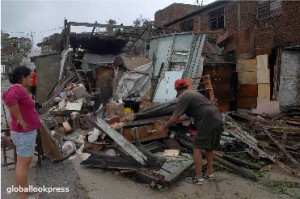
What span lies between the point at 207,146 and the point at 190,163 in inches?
31.2

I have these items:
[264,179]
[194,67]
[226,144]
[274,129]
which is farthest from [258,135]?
[194,67]

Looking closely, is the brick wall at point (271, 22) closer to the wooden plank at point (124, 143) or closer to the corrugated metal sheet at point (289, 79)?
the corrugated metal sheet at point (289, 79)

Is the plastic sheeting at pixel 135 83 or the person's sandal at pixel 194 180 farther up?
the plastic sheeting at pixel 135 83

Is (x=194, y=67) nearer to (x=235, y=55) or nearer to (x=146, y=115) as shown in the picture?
(x=235, y=55)

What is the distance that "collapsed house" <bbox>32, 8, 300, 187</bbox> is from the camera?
245 inches

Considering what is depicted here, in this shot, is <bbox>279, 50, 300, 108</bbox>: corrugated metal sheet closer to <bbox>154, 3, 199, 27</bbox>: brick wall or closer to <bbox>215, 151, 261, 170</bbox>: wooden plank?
<bbox>215, 151, 261, 170</bbox>: wooden plank

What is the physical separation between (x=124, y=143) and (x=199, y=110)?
65.6 inches

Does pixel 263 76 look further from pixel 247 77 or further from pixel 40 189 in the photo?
pixel 40 189

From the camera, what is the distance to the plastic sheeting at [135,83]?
12.4 metres

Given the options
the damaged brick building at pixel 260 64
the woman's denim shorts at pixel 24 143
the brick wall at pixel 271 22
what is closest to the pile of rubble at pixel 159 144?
the woman's denim shorts at pixel 24 143

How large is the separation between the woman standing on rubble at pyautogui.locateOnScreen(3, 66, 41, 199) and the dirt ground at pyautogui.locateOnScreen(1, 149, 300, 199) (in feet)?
2.48

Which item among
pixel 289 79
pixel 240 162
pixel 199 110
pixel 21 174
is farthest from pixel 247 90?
pixel 21 174

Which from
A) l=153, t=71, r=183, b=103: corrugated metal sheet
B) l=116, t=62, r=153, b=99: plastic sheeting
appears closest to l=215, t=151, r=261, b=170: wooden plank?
l=153, t=71, r=183, b=103: corrugated metal sheet

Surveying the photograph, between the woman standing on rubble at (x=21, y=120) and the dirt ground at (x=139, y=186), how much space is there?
2.48 ft
